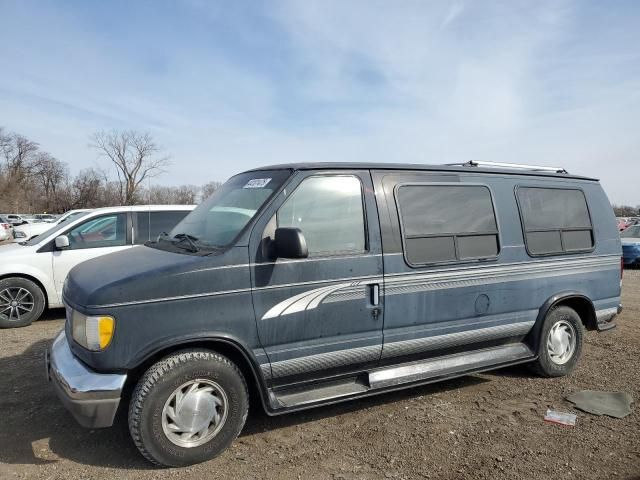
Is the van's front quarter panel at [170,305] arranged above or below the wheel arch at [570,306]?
above

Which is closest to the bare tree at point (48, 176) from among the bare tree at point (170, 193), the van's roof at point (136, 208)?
the bare tree at point (170, 193)

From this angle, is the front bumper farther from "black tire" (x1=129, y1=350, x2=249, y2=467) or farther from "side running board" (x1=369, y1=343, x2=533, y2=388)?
"side running board" (x1=369, y1=343, x2=533, y2=388)

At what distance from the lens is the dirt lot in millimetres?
3266

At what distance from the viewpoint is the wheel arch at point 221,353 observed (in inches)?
126

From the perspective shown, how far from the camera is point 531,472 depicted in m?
3.26

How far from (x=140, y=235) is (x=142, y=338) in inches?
194

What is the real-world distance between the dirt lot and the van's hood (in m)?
1.15

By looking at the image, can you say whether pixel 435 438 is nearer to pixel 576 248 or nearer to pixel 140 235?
pixel 576 248

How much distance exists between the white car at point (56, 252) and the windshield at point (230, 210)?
3.35m

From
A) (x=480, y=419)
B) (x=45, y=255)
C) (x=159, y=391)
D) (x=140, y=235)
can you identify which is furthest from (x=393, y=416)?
(x=45, y=255)

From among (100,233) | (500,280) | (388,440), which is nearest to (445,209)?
(500,280)

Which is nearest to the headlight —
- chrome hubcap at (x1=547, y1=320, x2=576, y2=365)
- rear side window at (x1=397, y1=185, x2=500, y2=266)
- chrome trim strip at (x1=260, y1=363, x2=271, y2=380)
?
chrome trim strip at (x1=260, y1=363, x2=271, y2=380)

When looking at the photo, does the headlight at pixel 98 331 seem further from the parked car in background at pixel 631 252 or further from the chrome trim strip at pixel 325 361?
the parked car in background at pixel 631 252

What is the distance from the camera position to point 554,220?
502 cm
